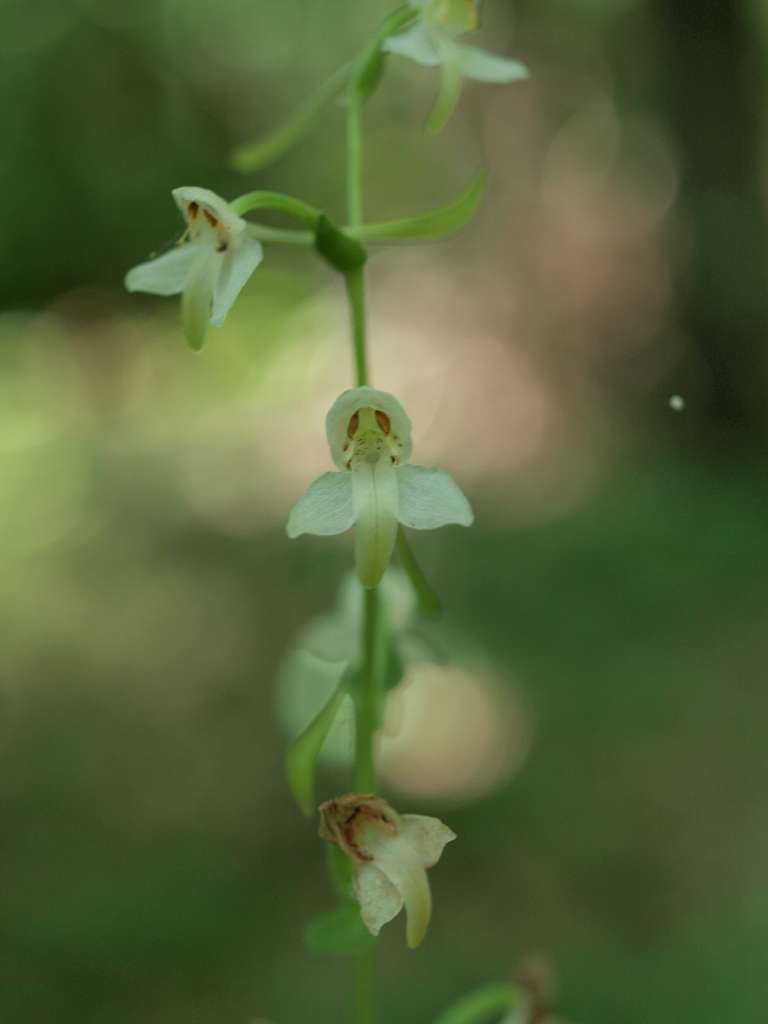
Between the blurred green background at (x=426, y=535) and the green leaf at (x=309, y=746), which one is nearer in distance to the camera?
the green leaf at (x=309, y=746)

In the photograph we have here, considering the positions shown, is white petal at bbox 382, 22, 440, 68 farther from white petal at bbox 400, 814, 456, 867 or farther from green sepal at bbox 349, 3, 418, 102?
white petal at bbox 400, 814, 456, 867

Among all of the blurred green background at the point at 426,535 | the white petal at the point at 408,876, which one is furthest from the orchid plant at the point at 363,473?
the blurred green background at the point at 426,535

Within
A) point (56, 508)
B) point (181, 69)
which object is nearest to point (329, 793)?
point (56, 508)

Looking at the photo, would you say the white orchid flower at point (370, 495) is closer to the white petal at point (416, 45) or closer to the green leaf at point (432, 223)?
the green leaf at point (432, 223)

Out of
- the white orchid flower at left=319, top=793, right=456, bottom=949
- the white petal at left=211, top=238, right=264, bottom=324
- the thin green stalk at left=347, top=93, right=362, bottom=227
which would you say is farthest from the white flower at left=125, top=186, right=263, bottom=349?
the white orchid flower at left=319, top=793, right=456, bottom=949

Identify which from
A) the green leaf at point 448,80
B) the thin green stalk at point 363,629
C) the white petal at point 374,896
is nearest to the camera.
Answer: the white petal at point 374,896
